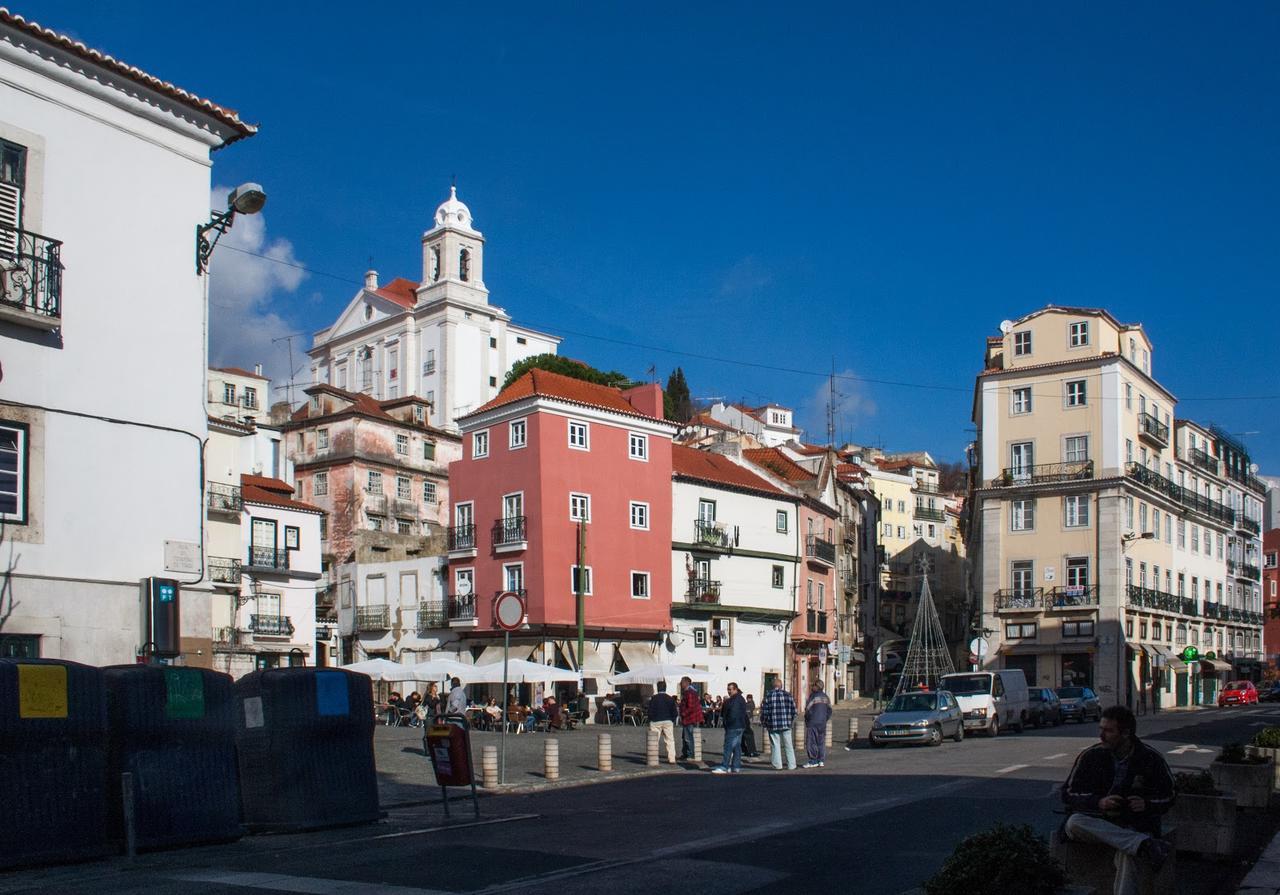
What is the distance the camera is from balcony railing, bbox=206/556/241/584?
152 feet

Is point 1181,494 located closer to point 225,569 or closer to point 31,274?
point 225,569

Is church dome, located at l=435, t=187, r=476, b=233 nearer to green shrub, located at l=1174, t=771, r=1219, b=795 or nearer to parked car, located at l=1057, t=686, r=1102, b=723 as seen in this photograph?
parked car, located at l=1057, t=686, r=1102, b=723

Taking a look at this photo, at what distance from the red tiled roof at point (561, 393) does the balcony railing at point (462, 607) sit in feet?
24.6

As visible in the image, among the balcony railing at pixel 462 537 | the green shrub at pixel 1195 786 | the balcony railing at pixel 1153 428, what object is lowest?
the green shrub at pixel 1195 786

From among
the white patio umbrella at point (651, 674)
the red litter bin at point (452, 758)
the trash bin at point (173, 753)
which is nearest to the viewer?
the trash bin at point (173, 753)

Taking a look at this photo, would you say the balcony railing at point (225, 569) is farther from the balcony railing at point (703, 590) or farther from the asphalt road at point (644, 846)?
Result: the asphalt road at point (644, 846)

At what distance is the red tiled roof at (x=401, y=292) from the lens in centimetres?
11212

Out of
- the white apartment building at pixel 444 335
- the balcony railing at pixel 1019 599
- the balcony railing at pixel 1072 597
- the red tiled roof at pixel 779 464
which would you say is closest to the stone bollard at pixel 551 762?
the red tiled roof at pixel 779 464

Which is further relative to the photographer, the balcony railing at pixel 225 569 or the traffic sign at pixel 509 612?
the balcony railing at pixel 225 569

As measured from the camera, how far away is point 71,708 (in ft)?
40.8

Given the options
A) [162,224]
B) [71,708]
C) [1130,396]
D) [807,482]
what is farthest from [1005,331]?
[71,708]

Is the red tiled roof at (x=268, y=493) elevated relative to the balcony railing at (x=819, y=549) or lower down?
elevated

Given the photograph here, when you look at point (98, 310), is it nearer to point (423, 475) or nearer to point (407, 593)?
point (407, 593)

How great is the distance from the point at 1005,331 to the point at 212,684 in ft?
190
